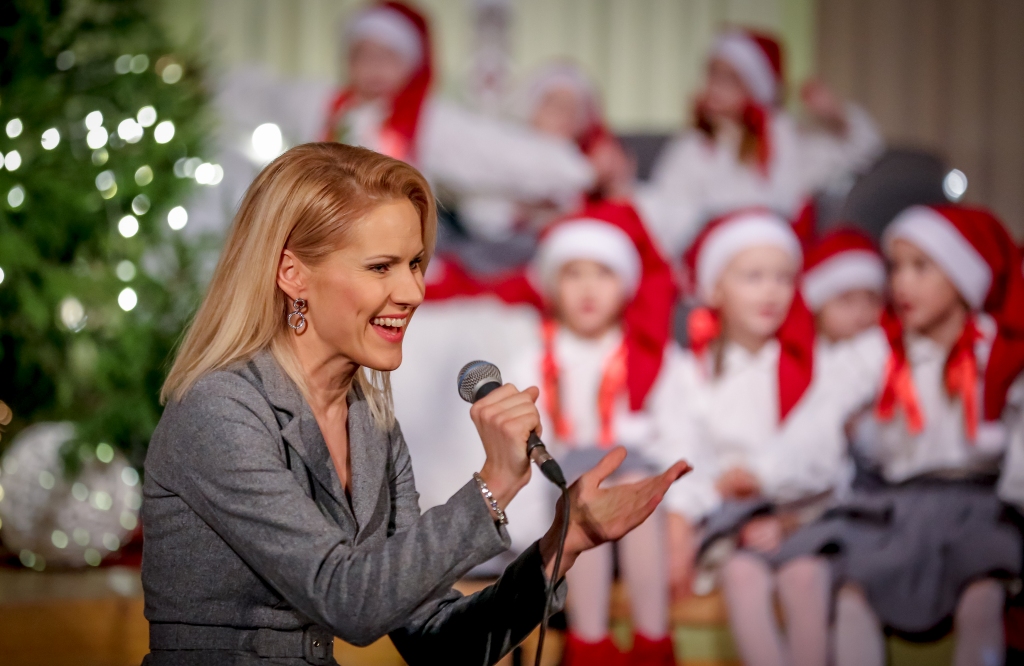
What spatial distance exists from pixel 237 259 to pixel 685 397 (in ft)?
6.18

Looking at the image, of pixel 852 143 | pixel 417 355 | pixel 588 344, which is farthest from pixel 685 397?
pixel 852 143

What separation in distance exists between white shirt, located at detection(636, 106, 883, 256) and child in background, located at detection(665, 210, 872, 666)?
564 mm

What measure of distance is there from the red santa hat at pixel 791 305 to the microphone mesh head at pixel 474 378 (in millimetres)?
1850

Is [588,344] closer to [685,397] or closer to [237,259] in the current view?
[685,397]

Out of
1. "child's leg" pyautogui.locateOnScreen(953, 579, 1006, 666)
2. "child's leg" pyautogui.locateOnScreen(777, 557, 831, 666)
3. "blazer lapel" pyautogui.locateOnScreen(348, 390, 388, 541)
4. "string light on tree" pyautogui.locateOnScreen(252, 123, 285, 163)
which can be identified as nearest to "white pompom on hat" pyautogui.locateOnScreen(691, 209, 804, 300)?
"child's leg" pyautogui.locateOnScreen(777, 557, 831, 666)

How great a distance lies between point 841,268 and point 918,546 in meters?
0.84

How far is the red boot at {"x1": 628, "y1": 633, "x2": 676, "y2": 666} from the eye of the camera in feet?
8.01

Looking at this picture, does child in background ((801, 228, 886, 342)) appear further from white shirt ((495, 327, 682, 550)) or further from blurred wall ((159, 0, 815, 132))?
blurred wall ((159, 0, 815, 132))

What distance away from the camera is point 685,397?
109 inches

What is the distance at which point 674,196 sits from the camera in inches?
137

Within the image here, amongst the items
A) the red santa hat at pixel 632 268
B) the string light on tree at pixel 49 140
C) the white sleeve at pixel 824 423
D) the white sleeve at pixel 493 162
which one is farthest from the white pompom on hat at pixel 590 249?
the string light on tree at pixel 49 140

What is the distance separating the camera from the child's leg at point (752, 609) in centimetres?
247

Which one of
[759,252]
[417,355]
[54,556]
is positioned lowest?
[54,556]

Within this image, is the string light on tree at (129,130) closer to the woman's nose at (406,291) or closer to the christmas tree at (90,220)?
the christmas tree at (90,220)
